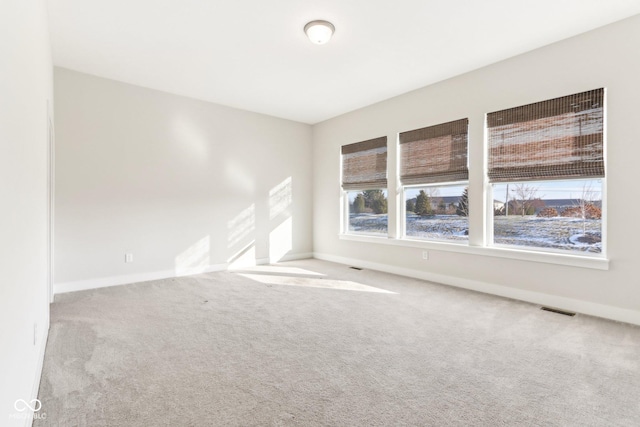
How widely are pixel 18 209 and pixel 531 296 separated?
4.49 m

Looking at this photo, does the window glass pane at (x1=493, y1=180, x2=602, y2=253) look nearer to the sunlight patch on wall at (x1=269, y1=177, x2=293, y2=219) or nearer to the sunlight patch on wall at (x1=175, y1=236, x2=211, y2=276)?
the sunlight patch on wall at (x1=269, y1=177, x2=293, y2=219)

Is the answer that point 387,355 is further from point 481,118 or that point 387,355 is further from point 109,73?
point 109,73

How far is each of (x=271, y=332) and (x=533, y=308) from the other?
2.79 metres

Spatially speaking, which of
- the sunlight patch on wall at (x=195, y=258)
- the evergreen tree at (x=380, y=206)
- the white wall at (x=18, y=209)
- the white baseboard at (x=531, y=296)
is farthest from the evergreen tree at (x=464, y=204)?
the white wall at (x=18, y=209)

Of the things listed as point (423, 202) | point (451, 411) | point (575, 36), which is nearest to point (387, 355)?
point (451, 411)

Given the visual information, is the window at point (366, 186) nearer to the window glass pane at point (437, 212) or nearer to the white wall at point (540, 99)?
the white wall at point (540, 99)

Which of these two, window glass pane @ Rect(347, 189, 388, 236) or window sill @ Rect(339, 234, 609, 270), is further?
window glass pane @ Rect(347, 189, 388, 236)

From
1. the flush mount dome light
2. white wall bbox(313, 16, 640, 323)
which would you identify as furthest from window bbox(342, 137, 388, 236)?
the flush mount dome light

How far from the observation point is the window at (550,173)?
130 inches

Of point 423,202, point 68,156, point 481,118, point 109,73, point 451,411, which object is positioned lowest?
point 451,411

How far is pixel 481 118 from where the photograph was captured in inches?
161

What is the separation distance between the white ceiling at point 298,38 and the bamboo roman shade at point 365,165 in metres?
1.02

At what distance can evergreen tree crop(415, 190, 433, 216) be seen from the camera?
15.8 feet

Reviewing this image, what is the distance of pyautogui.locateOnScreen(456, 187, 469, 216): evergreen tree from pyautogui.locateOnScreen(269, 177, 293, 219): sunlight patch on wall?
320 centimetres
